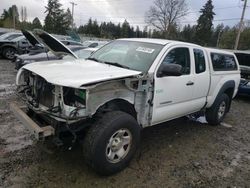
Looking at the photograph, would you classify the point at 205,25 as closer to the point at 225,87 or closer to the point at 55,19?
the point at 55,19

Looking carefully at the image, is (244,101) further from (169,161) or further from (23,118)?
(23,118)

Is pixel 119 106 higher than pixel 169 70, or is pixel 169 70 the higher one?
pixel 169 70

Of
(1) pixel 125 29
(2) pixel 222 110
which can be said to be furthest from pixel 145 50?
(1) pixel 125 29

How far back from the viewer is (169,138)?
478cm

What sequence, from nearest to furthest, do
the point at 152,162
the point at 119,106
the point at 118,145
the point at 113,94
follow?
the point at 113,94, the point at 118,145, the point at 119,106, the point at 152,162

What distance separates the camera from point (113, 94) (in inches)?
127

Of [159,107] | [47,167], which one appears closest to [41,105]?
[47,167]

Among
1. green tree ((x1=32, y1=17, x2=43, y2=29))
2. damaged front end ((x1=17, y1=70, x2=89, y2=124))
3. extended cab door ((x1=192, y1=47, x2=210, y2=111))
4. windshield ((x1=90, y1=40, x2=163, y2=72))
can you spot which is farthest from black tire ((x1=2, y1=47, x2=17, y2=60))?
green tree ((x1=32, y1=17, x2=43, y2=29))

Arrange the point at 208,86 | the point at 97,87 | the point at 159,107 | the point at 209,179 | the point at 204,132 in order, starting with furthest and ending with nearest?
1. the point at 204,132
2. the point at 208,86
3. the point at 159,107
4. the point at 209,179
5. the point at 97,87

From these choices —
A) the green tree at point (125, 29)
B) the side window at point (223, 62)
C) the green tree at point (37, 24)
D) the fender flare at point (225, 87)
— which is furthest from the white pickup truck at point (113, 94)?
the green tree at point (125, 29)

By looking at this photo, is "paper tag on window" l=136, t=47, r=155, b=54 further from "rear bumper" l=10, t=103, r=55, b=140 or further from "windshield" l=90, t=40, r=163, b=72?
"rear bumper" l=10, t=103, r=55, b=140

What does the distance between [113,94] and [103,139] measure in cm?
61

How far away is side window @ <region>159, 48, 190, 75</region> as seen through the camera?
411cm

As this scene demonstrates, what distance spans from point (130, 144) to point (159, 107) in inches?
30.7
